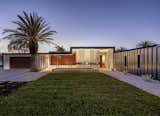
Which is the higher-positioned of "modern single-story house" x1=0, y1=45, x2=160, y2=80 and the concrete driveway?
"modern single-story house" x1=0, y1=45, x2=160, y2=80

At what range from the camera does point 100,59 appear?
38438 mm

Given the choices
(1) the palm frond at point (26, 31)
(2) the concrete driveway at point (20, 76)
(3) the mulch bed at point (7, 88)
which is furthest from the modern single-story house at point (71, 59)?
(3) the mulch bed at point (7, 88)

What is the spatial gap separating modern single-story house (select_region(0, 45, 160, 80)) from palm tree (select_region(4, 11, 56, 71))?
4.51 metres

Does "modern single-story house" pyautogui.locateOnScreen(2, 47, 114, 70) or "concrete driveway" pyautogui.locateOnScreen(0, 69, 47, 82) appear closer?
"concrete driveway" pyautogui.locateOnScreen(0, 69, 47, 82)

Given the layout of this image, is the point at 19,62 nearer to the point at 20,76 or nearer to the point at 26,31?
the point at 26,31

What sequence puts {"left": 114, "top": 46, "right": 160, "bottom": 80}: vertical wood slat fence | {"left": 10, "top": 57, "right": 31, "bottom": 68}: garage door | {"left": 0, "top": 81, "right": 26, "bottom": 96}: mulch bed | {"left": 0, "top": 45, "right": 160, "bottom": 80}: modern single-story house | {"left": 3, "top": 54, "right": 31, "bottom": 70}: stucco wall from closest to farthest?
{"left": 0, "top": 81, "right": 26, "bottom": 96}: mulch bed
{"left": 114, "top": 46, "right": 160, "bottom": 80}: vertical wood slat fence
{"left": 0, "top": 45, "right": 160, "bottom": 80}: modern single-story house
{"left": 3, "top": 54, "right": 31, "bottom": 70}: stucco wall
{"left": 10, "top": 57, "right": 31, "bottom": 68}: garage door

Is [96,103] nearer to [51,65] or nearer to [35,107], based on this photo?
[35,107]

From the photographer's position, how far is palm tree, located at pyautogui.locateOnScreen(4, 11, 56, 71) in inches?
1004

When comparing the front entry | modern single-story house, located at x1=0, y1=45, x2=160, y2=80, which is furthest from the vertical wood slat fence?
the front entry

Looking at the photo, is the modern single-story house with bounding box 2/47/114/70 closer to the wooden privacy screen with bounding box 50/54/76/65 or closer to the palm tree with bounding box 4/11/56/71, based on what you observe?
the wooden privacy screen with bounding box 50/54/76/65

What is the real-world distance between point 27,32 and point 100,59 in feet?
53.7

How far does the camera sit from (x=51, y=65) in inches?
1560

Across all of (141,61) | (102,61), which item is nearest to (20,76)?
(141,61)

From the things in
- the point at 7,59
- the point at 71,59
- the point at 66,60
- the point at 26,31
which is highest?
the point at 26,31
